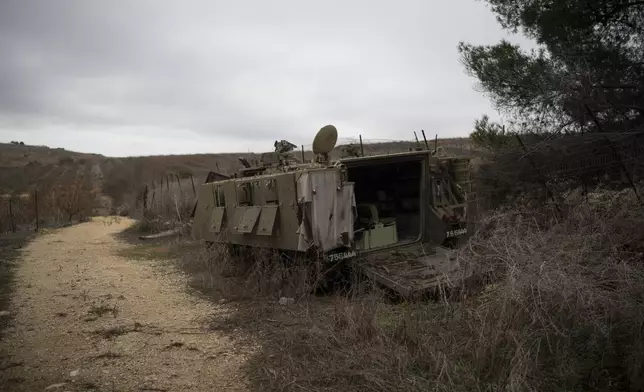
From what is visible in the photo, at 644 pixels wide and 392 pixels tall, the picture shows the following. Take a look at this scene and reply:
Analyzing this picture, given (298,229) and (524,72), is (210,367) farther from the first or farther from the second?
(524,72)

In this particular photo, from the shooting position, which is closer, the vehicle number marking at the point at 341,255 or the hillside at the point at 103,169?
the vehicle number marking at the point at 341,255

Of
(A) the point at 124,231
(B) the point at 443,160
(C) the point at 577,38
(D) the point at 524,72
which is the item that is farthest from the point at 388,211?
(A) the point at 124,231

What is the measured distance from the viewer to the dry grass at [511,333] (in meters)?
3.67

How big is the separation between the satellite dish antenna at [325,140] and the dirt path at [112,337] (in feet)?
8.91

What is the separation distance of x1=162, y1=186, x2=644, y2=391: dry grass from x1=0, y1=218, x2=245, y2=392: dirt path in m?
0.64

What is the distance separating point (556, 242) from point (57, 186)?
27.7 meters

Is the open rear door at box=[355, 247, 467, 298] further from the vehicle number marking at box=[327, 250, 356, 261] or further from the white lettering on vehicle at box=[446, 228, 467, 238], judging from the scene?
the white lettering on vehicle at box=[446, 228, 467, 238]

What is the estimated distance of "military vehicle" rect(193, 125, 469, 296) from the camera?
7508mm

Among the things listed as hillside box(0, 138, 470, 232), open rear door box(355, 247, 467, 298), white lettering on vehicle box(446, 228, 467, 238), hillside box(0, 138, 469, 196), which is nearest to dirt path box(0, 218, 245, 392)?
open rear door box(355, 247, 467, 298)

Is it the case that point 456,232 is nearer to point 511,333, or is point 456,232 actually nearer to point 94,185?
point 511,333

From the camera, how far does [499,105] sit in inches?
408

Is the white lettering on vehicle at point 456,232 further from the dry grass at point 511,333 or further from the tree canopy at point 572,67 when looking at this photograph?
the dry grass at point 511,333

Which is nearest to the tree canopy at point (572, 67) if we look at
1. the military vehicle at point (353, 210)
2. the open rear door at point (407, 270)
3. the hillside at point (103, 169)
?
the military vehicle at point (353, 210)

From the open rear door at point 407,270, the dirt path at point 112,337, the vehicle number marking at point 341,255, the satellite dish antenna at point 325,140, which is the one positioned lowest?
the dirt path at point 112,337
